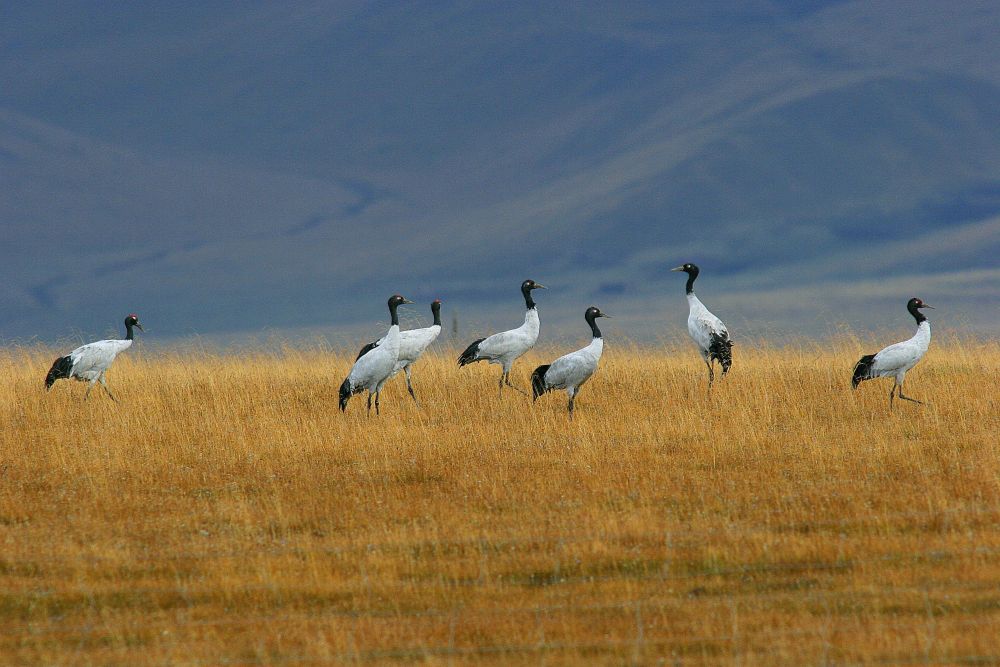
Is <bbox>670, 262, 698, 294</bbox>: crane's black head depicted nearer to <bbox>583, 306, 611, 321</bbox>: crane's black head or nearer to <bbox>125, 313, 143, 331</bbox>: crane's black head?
<bbox>583, 306, 611, 321</bbox>: crane's black head

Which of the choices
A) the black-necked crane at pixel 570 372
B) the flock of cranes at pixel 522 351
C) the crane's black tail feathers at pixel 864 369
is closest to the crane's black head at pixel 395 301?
the flock of cranes at pixel 522 351

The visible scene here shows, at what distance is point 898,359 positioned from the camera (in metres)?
17.7

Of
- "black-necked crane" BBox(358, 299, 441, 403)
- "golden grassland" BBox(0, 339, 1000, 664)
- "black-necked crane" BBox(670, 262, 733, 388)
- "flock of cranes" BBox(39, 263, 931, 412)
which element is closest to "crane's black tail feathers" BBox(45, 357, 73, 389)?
"flock of cranes" BBox(39, 263, 931, 412)

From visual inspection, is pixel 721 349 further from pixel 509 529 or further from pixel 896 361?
pixel 509 529

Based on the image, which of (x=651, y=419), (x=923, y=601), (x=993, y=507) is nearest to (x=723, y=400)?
(x=651, y=419)

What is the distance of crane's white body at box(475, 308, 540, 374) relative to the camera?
20.4m

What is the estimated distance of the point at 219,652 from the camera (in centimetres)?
734

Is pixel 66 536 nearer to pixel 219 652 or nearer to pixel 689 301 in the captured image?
pixel 219 652

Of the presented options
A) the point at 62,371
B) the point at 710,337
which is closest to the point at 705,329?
the point at 710,337

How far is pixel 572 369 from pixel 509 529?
7.04m

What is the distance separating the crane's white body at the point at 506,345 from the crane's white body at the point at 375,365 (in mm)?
2816

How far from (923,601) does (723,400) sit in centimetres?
1036

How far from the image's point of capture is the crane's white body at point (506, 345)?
20.4 m

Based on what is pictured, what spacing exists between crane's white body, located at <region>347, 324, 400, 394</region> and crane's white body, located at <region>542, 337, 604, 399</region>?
99.8 inches
